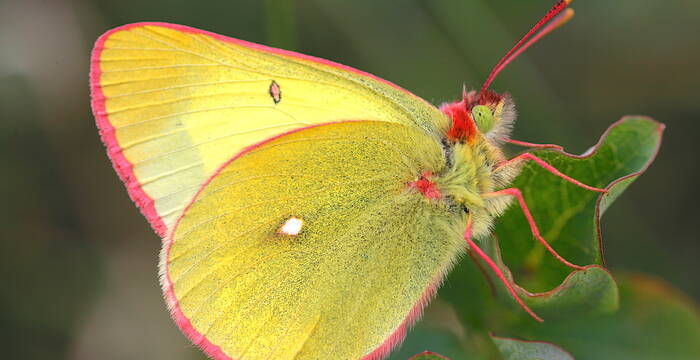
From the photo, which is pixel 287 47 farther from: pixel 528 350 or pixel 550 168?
pixel 528 350

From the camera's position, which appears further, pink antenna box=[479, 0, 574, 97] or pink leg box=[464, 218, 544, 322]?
pink antenna box=[479, 0, 574, 97]

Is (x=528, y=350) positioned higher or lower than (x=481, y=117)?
lower

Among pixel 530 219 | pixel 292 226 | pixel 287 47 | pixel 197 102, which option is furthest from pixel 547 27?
pixel 287 47

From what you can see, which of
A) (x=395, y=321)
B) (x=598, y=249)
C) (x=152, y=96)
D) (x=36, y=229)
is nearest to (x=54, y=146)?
(x=36, y=229)

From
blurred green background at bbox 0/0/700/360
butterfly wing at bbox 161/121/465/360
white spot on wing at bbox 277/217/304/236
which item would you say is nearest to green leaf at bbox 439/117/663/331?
butterfly wing at bbox 161/121/465/360

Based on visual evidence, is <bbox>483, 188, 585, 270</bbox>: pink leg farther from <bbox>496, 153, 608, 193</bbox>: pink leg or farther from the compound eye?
the compound eye

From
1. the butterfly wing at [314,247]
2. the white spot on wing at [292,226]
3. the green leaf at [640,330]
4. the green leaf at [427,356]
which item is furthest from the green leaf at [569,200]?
the white spot on wing at [292,226]
